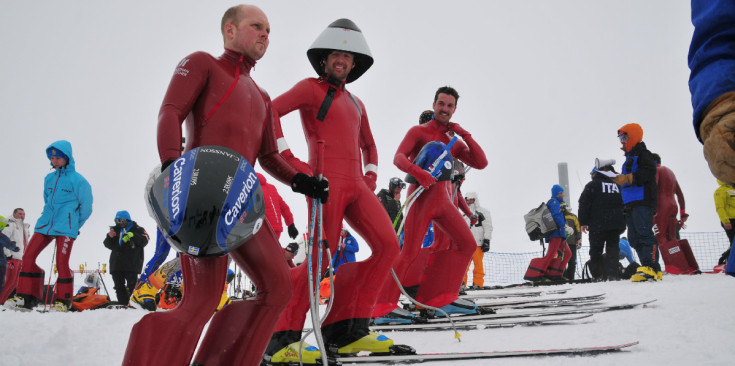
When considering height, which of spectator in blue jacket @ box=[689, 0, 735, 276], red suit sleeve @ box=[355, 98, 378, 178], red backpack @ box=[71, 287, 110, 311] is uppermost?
red suit sleeve @ box=[355, 98, 378, 178]

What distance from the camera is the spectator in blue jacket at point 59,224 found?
6.81 m

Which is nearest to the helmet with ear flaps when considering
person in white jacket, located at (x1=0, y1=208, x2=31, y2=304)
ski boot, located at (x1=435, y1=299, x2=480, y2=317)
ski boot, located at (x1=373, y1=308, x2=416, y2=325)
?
ski boot, located at (x1=373, y1=308, x2=416, y2=325)

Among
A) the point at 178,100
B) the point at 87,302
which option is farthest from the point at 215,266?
the point at 87,302

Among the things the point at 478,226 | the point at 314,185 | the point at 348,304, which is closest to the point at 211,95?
the point at 314,185

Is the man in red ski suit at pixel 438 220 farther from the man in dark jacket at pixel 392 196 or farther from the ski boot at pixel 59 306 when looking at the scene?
the ski boot at pixel 59 306

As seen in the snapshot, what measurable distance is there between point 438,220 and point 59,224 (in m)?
5.08

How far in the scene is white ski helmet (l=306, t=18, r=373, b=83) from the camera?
149 inches

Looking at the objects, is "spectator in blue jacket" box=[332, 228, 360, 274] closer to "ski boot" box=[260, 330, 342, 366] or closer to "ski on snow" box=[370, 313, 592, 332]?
"ski on snow" box=[370, 313, 592, 332]

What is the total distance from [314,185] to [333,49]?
157 cm

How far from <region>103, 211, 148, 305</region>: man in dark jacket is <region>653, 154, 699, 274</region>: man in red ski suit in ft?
29.8

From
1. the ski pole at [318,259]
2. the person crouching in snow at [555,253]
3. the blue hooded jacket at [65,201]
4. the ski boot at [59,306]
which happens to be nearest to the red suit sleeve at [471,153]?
the ski pole at [318,259]

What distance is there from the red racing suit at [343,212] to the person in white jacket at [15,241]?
32.2 ft

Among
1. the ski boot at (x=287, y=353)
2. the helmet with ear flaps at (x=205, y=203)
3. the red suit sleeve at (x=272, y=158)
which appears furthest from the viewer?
the ski boot at (x=287, y=353)

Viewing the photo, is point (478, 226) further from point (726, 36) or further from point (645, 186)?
point (726, 36)
